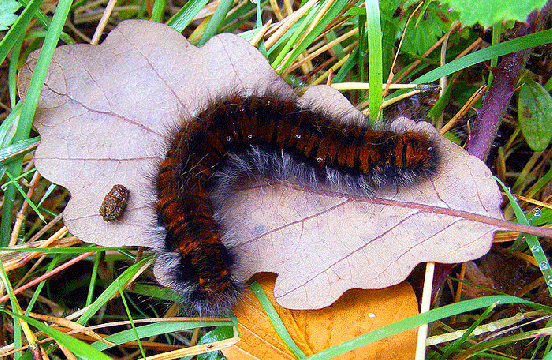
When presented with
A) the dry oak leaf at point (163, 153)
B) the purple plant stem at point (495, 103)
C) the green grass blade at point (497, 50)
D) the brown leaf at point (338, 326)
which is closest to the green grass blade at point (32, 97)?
the dry oak leaf at point (163, 153)

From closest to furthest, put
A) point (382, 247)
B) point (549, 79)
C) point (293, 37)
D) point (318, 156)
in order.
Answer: point (382, 247) → point (318, 156) → point (293, 37) → point (549, 79)

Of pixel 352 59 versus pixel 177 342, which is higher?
pixel 352 59

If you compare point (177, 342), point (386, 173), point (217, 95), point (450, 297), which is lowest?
point (177, 342)

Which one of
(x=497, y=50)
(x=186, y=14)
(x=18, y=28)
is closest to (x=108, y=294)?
(x=18, y=28)

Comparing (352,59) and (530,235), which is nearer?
(530,235)

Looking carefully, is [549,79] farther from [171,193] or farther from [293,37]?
[171,193]

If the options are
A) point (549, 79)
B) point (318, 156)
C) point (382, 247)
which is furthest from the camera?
point (549, 79)

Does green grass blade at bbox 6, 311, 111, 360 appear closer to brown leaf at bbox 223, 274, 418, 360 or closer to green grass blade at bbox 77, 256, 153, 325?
green grass blade at bbox 77, 256, 153, 325

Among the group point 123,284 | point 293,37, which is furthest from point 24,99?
point 293,37
